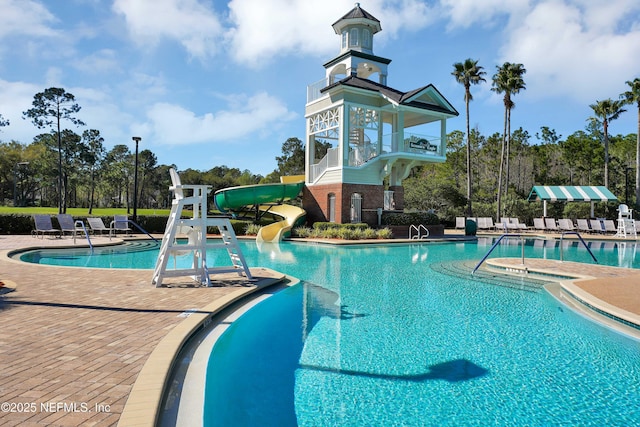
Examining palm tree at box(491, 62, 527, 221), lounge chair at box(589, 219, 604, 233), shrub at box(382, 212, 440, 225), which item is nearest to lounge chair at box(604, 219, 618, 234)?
lounge chair at box(589, 219, 604, 233)

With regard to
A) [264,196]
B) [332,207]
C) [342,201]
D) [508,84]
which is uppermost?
[508,84]

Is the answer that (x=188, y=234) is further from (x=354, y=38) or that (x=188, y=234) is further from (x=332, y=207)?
(x=354, y=38)

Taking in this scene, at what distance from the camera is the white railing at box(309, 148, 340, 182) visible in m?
24.8

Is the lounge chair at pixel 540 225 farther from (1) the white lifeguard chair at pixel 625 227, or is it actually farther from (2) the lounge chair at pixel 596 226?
(1) the white lifeguard chair at pixel 625 227

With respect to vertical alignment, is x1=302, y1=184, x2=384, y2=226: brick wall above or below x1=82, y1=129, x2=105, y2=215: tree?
below

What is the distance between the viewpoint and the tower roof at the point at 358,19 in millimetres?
26750

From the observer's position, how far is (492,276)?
10.8 m

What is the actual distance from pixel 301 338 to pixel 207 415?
237cm

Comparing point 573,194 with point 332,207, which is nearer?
point 332,207

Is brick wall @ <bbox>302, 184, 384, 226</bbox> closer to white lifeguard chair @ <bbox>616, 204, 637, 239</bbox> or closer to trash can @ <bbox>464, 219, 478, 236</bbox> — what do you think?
trash can @ <bbox>464, 219, 478, 236</bbox>

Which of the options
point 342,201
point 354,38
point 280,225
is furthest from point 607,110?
point 280,225

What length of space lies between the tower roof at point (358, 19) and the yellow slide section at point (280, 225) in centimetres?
1301

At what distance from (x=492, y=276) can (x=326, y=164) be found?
623 inches

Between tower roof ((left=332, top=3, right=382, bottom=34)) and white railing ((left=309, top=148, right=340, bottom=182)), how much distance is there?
9.01 meters
